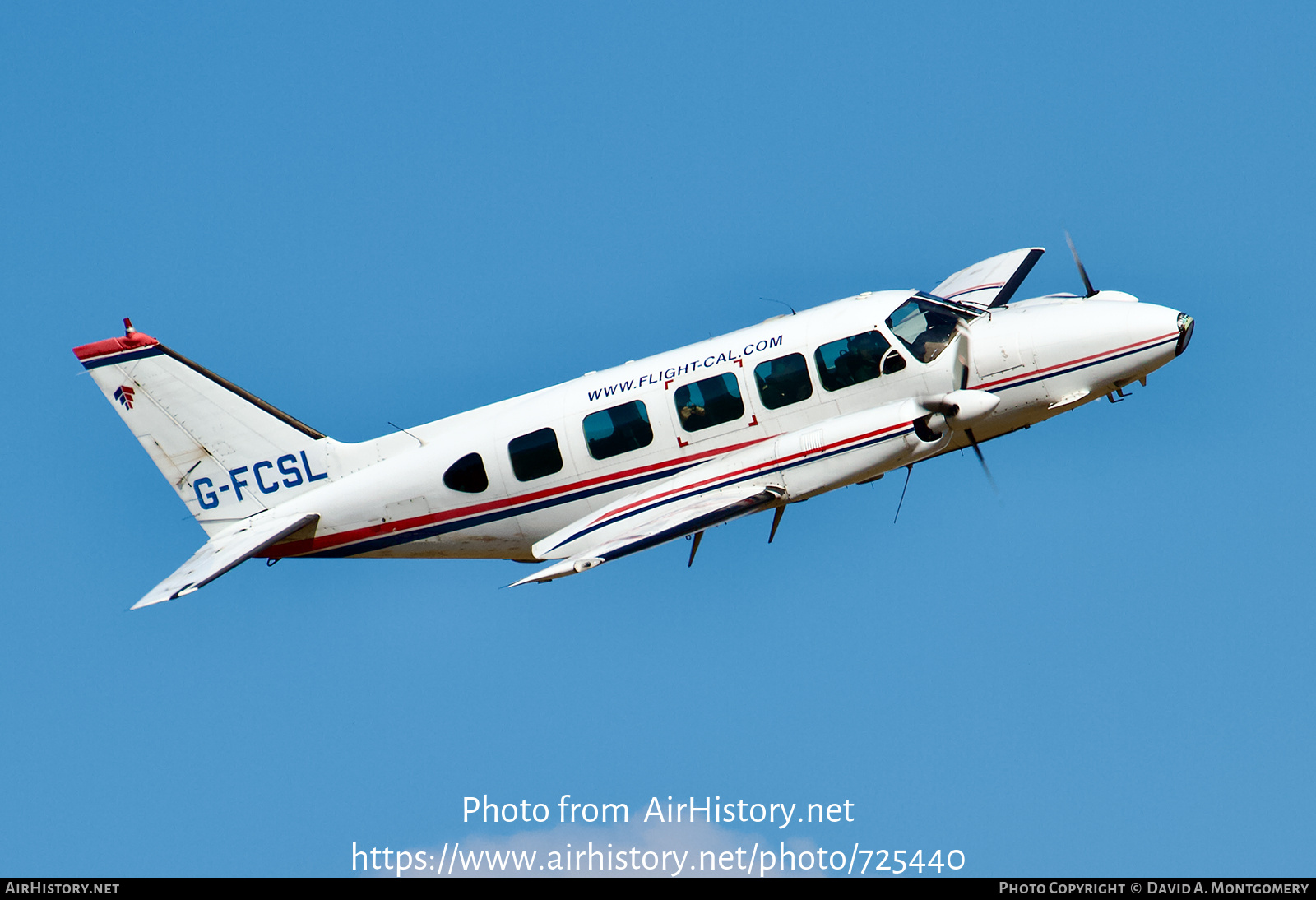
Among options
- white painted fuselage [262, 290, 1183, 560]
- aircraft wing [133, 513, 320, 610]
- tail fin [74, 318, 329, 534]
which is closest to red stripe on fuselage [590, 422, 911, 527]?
white painted fuselage [262, 290, 1183, 560]

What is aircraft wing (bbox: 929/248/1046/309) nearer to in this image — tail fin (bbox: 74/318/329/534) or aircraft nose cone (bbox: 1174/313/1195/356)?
aircraft nose cone (bbox: 1174/313/1195/356)

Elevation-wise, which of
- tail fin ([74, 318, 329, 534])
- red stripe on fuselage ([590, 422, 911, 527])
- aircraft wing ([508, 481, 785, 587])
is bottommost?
aircraft wing ([508, 481, 785, 587])

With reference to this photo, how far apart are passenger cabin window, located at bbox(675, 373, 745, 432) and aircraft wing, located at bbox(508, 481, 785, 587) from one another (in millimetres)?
781

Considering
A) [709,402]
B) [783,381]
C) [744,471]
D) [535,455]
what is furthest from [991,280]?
[535,455]

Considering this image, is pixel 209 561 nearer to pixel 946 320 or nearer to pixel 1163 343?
pixel 946 320

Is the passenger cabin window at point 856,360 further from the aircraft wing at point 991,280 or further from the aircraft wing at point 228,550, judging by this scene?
the aircraft wing at point 228,550

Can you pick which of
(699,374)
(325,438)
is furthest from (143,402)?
(699,374)

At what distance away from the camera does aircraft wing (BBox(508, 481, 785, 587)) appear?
25.0m

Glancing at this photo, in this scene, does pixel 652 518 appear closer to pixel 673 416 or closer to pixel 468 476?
pixel 673 416

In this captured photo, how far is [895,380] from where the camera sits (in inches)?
1031
